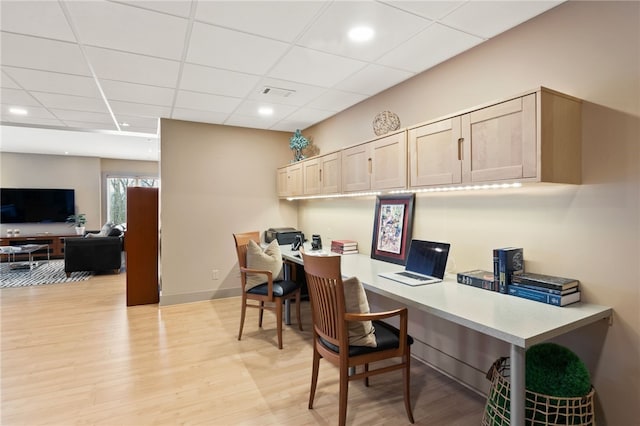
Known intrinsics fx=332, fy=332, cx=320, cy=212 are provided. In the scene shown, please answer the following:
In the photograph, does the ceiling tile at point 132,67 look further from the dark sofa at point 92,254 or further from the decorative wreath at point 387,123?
the dark sofa at point 92,254

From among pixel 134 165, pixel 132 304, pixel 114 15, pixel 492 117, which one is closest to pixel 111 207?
pixel 134 165

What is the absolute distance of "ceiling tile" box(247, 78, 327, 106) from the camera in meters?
3.19

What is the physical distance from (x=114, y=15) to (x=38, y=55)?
1.04 metres

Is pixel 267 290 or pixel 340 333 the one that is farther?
pixel 267 290

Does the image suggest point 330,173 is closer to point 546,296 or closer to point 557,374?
point 546,296

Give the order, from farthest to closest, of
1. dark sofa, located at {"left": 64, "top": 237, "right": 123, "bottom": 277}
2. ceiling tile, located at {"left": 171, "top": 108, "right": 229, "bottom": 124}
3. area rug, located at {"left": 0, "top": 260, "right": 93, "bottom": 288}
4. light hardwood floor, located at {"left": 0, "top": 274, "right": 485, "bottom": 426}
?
dark sofa, located at {"left": 64, "top": 237, "right": 123, "bottom": 277}, area rug, located at {"left": 0, "top": 260, "right": 93, "bottom": 288}, ceiling tile, located at {"left": 171, "top": 108, "right": 229, "bottom": 124}, light hardwood floor, located at {"left": 0, "top": 274, "right": 485, "bottom": 426}

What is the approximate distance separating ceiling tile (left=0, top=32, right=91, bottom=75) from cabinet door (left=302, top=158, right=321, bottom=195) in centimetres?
235

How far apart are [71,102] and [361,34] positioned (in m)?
3.36

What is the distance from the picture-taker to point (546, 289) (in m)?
1.84

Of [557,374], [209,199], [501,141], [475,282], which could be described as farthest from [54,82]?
[557,374]

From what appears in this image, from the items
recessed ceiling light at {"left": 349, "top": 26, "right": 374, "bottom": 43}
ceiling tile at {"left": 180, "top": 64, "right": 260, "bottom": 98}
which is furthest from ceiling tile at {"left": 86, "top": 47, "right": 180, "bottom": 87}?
recessed ceiling light at {"left": 349, "top": 26, "right": 374, "bottom": 43}

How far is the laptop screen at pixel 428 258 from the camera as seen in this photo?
2.42m

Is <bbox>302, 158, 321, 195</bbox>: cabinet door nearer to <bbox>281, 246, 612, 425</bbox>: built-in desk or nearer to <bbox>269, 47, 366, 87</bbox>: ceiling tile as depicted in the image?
<bbox>269, 47, 366, 87</bbox>: ceiling tile

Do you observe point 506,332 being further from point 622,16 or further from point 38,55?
point 38,55
